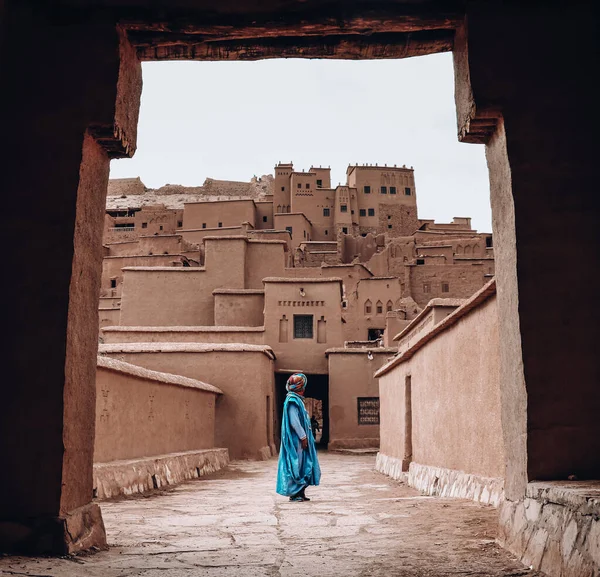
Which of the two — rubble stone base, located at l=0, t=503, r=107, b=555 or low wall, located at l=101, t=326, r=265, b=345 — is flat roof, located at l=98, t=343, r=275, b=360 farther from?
rubble stone base, located at l=0, t=503, r=107, b=555

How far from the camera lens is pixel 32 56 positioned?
4.82m

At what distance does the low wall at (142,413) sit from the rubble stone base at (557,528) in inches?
263

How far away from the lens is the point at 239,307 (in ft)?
91.9

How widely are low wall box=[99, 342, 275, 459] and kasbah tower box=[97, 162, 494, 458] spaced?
0.04m

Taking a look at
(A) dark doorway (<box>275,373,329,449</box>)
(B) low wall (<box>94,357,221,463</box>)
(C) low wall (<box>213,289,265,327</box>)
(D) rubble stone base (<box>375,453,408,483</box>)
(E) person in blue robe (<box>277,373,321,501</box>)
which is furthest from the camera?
(C) low wall (<box>213,289,265,327</box>)

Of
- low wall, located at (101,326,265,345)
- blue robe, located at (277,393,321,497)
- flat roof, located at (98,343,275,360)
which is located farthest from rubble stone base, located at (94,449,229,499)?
low wall, located at (101,326,265,345)

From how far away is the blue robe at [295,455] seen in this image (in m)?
8.77

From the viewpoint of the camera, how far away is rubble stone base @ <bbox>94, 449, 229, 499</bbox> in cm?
909

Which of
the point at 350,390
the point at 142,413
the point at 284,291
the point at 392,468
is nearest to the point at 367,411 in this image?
the point at 350,390

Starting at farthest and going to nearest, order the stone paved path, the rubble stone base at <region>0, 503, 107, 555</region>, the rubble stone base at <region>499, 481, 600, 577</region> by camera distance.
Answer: the rubble stone base at <region>0, 503, 107, 555</region>, the stone paved path, the rubble stone base at <region>499, 481, 600, 577</region>

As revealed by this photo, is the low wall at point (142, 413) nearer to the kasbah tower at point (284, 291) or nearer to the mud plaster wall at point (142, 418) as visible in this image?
the mud plaster wall at point (142, 418)

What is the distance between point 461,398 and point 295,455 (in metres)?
2.22

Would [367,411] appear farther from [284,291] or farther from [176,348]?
[176,348]

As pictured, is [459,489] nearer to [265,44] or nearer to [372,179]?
[265,44]
